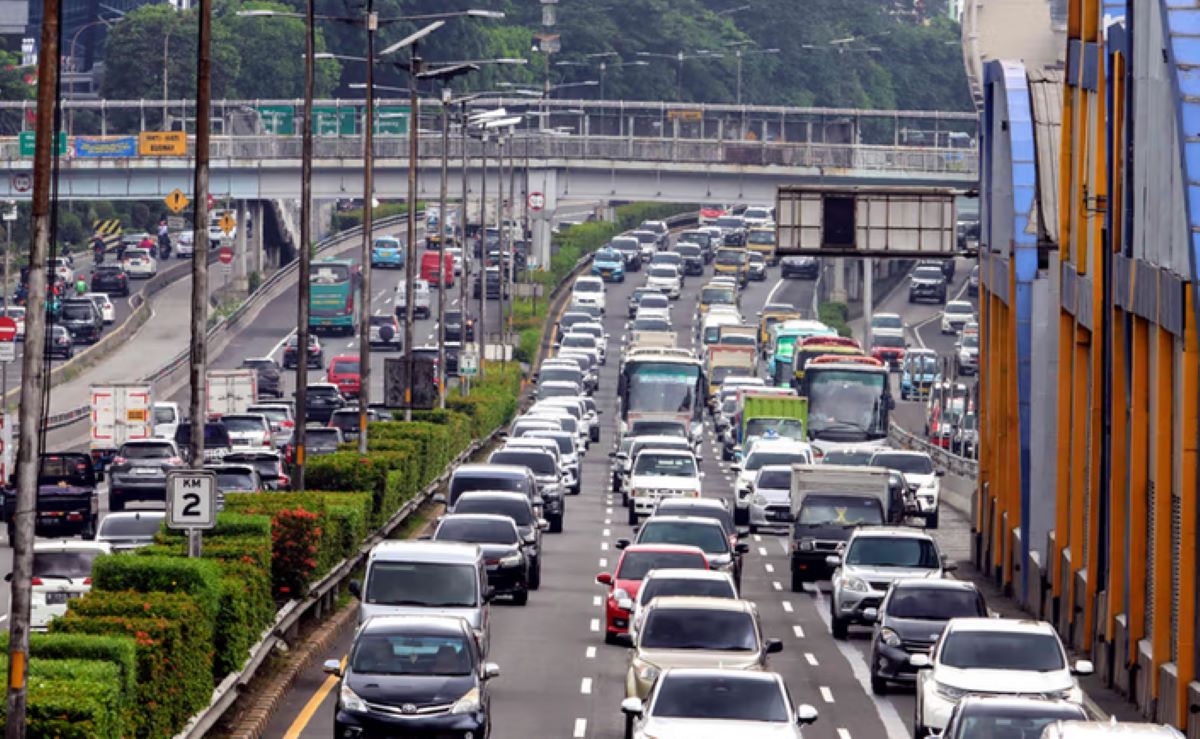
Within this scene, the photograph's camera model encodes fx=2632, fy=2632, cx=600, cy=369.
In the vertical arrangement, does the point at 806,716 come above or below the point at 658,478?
below

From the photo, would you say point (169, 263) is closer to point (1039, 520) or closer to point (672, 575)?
point (1039, 520)

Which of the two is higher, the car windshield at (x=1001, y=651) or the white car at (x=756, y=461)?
the white car at (x=756, y=461)

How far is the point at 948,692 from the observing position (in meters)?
27.4

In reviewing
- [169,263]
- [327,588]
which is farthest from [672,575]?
[169,263]

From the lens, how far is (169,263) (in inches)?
5773

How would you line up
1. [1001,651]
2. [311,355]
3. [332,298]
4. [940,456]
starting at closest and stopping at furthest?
1. [1001,651]
2. [940,456]
3. [311,355]
4. [332,298]

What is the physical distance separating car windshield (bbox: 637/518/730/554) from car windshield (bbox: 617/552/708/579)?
333 centimetres

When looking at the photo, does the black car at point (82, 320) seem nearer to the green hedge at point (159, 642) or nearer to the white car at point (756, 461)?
the white car at point (756, 461)

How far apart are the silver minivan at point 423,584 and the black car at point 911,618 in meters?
4.91

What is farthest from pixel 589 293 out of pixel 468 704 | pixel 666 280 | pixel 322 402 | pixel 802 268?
pixel 468 704

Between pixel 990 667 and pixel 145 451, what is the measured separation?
1225 inches

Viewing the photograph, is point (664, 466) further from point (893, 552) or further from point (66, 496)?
point (893, 552)

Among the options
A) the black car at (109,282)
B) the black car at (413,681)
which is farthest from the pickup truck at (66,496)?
the black car at (109,282)

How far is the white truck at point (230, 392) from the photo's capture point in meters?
79.8
